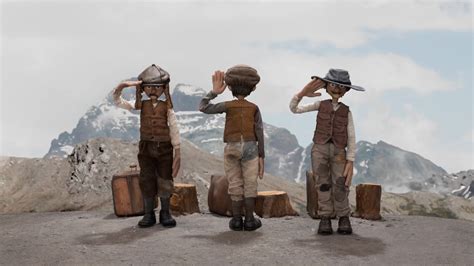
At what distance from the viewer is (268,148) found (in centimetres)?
14288

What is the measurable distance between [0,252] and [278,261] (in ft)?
9.55

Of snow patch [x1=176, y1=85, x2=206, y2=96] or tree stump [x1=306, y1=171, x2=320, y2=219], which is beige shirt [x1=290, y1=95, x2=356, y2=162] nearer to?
tree stump [x1=306, y1=171, x2=320, y2=219]

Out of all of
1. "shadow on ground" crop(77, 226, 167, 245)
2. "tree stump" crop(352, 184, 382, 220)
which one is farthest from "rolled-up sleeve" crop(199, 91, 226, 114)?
"tree stump" crop(352, 184, 382, 220)

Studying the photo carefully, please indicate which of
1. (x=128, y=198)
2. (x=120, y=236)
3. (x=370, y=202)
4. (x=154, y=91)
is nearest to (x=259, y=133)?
(x=154, y=91)

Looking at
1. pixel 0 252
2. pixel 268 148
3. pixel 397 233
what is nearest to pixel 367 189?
pixel 397 233

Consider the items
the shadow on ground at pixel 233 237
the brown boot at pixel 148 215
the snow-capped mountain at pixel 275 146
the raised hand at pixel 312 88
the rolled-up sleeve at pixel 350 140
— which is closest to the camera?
the shadow on ground at pixel 233 237

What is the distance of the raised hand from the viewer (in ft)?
22.8

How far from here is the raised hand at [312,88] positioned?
694cm

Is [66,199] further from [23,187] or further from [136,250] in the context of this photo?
[136,250]

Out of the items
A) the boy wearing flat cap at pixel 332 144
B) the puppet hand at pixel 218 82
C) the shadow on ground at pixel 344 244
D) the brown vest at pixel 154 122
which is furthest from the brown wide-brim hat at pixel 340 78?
the brown vest at pixel 154 122

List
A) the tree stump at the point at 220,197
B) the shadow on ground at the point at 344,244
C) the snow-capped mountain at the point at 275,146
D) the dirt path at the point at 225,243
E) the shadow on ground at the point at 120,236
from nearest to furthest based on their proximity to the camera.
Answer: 1. the dirt path at the point at 225,243
2. the shadow on ground at the point at 344,244
3. the shadow on ground at the point at 120,236
4. the tree stump at the point at 220,197
5. the snow-capped mountain at the point at 275,146

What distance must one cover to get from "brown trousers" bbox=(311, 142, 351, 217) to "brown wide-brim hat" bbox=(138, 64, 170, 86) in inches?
75.0

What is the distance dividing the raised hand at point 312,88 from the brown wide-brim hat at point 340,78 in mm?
60

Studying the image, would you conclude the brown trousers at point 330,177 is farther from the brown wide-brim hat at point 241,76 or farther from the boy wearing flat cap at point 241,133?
the brown wide-brim hat at point 241,76
